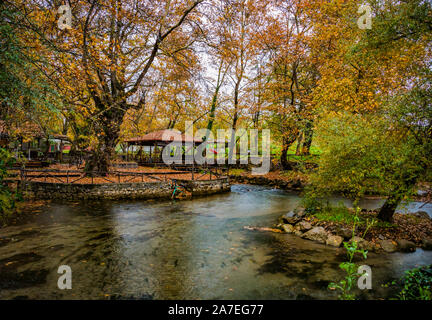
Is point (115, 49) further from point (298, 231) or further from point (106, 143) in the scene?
point (298, 231)

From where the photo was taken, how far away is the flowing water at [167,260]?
4566 mm

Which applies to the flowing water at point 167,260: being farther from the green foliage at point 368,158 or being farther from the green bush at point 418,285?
the green foliage at point 368,158

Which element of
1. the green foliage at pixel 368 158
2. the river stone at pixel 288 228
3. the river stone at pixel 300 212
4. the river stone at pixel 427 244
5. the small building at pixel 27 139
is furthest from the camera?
the small building at pixel 27 139

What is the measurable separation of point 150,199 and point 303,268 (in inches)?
405

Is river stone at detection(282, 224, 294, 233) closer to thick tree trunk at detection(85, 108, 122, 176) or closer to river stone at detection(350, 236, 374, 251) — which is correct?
river stone at detection(350, 236, 374, 251)

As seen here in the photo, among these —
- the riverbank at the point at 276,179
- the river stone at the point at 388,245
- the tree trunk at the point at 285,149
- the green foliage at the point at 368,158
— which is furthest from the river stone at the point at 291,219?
the tree trunk at the point at 285,149

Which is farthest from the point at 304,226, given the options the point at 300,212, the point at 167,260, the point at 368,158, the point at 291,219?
the point at 167,260

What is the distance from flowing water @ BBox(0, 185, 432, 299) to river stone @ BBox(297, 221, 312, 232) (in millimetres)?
802

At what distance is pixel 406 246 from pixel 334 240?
1961 mm

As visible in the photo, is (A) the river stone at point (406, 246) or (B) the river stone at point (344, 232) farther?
(B) the river stone at point (344, 232)

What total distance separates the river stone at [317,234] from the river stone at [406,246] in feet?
6.67

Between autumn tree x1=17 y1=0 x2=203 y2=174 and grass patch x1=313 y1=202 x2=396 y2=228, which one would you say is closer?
grass patch x1=313 y1=202 x2=396 y2=228

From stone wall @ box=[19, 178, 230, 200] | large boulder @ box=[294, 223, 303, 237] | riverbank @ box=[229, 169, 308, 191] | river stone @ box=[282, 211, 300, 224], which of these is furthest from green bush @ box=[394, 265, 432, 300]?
riverbank @ box=[229, 169, 308, 191]

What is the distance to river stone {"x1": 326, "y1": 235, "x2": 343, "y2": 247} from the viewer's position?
7.16 meters
